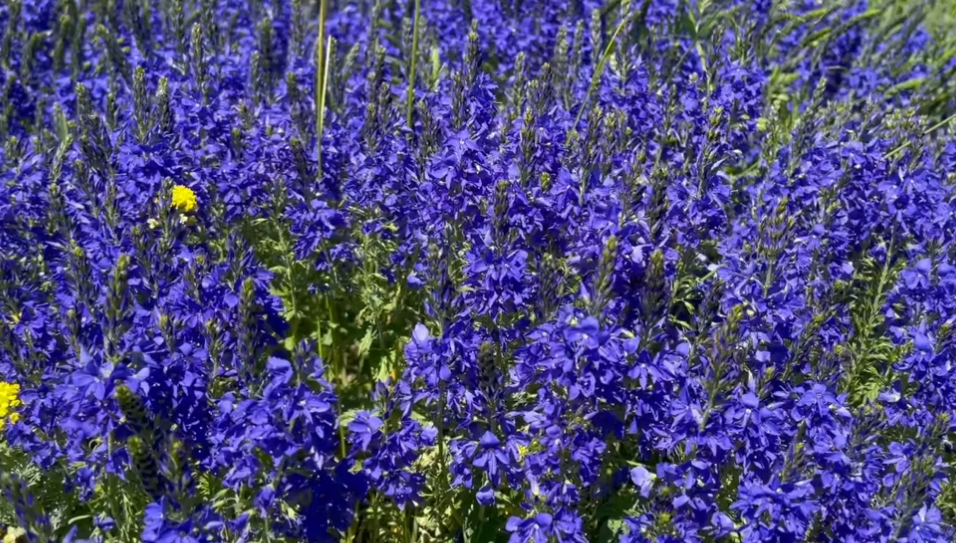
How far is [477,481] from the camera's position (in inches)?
151

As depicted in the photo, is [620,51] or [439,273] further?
[620,51]

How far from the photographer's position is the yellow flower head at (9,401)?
360 cm

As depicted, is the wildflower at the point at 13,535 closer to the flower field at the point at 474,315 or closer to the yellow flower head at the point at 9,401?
the flower field at the point at 474,315

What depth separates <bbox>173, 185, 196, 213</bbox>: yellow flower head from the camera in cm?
411

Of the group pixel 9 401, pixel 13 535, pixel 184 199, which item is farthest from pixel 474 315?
pixel 13 535

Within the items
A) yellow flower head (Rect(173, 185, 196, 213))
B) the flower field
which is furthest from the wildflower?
yellow flower head (Rect(173, 185, 196, 213))

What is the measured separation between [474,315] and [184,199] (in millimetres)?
1535

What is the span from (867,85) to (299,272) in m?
4.51

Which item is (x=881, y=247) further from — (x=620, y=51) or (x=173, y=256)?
(x=173, y=256)

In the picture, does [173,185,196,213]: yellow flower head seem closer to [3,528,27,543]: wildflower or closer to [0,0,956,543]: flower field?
[0,0,956,543]: flower field

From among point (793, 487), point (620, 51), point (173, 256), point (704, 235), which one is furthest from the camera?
point (620, 51)

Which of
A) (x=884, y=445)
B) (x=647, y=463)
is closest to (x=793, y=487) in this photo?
(x=647, y=463)

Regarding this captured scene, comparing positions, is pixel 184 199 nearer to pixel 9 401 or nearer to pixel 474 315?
pixel 9 401

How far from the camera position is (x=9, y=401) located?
3.65m
